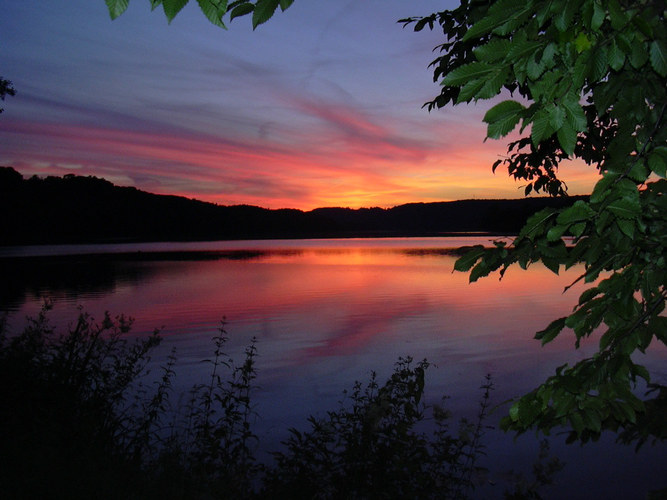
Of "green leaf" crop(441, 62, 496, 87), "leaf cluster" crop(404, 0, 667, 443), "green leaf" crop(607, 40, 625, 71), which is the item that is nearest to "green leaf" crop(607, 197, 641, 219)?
"leaf cluster" crop(404, 0, 667, 443)

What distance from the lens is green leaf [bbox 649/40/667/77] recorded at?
7.01 feet

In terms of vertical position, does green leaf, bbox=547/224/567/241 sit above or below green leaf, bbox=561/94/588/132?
below

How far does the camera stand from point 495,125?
82.3 inches

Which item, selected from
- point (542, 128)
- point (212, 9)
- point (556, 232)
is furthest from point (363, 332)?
point (212, 9)

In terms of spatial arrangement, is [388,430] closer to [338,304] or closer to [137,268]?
[338,304]

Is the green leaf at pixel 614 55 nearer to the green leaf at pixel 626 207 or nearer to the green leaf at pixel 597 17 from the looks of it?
the green leaf at pixel 597 17

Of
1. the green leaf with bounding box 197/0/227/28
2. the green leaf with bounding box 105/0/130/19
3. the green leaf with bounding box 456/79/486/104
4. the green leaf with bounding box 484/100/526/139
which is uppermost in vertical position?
the green leaf with bounding box 197/0/227/28

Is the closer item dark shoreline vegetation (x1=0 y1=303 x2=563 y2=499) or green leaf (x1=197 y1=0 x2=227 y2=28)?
green leaf (x1=197 y1=0 x2=227 y2=28)

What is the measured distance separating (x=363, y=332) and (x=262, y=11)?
18.8 m

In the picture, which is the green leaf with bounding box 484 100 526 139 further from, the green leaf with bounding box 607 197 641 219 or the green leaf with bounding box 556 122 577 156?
the green leaf with bounding box 607 197 641 219

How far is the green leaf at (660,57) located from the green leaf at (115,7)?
2.22 meters

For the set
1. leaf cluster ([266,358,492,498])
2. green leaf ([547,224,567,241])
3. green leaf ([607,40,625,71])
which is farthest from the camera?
leaf cluster ([266,358,492,498])

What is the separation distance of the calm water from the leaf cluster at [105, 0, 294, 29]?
7.80 meters

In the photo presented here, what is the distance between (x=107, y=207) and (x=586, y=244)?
550ft
